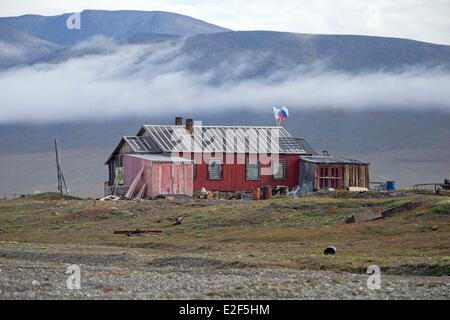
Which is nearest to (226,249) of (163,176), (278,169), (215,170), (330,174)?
(163,176)

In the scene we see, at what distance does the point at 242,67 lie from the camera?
569 ft

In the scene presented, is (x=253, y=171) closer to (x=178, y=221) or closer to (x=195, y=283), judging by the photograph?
(x=178, y=221)

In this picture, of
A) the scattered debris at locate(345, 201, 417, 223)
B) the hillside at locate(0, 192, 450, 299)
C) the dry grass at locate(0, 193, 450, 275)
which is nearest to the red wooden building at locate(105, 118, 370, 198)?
the hillside at locate(0, 192, 450, 299)

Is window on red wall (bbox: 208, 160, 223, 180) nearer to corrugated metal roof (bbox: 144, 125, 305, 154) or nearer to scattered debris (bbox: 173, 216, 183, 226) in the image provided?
corrugated metal roof (bbox: 144, 125, 305, 154)

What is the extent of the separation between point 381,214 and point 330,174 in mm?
24528

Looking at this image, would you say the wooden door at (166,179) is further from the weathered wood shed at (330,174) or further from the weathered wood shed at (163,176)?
the weathered wood shed at (330,174)

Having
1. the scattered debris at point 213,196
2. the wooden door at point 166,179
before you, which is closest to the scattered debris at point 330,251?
the scattered debris at point 213,196

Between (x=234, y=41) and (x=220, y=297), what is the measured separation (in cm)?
16497

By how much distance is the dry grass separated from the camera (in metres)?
29.5

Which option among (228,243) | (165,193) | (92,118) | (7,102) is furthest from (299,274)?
(7,102)

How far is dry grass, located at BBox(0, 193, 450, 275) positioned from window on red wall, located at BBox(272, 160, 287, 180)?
12133 millimetres

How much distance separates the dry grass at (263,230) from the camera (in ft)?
96.9

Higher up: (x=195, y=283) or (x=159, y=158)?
(x=159, y=158)

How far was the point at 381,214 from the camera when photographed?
1567 inches
